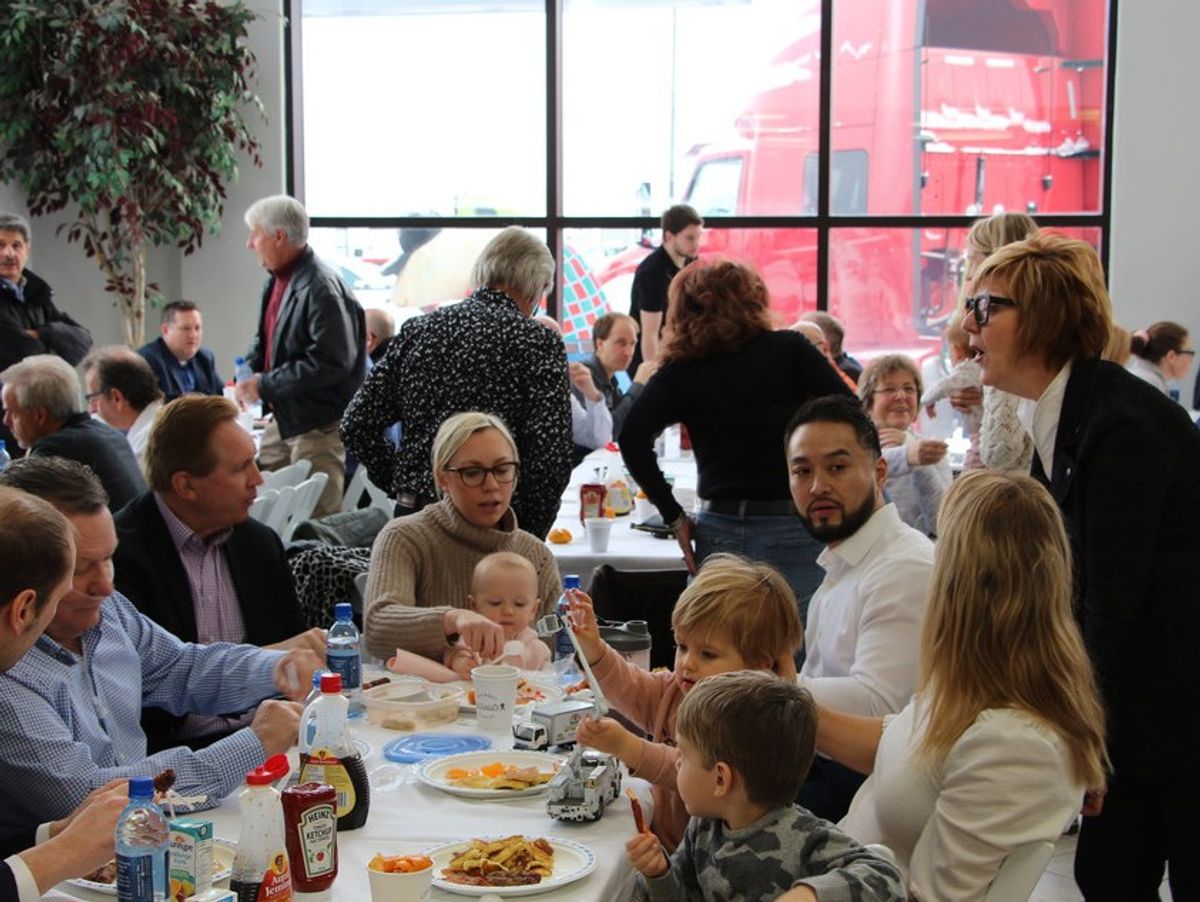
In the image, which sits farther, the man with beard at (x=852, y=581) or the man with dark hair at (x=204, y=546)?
the man with dark hair at (x=204, y=546)

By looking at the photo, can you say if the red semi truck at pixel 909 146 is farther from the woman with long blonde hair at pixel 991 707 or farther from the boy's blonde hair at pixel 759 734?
the boy's blonde hair at pixel 759 734

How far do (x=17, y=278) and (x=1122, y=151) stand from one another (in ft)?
21.9

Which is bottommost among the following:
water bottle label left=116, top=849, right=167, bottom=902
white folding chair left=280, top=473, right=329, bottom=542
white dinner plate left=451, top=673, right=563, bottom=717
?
white folding chair left=280, top=473, right=329, bottom=542

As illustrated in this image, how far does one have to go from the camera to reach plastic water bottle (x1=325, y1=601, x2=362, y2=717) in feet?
9.28

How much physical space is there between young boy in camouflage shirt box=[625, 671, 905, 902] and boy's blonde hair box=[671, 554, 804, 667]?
56 centimetres

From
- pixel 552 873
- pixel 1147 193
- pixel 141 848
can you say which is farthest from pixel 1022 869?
pixel 1147 193

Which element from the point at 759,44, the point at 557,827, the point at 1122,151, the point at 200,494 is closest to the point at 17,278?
the point at 200,494

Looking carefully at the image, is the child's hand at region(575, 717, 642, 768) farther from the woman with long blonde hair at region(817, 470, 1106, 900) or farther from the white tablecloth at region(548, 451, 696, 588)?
the white tablecloth at region(548, 451, 696, 588)

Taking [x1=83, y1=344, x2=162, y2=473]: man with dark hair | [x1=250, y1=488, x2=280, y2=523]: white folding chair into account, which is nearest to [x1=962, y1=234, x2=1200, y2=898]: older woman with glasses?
[x1=250, y1=488, x2=280, y2=523]: white folding chair

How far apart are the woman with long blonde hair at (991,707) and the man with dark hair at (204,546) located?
1360mm

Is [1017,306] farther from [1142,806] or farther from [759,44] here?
[759,44]

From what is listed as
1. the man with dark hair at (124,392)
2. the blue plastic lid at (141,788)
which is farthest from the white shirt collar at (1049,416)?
the man with dark hair at (124,392)

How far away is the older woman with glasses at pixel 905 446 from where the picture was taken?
192 inches

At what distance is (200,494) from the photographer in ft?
10.1
